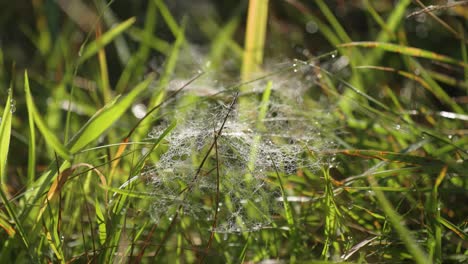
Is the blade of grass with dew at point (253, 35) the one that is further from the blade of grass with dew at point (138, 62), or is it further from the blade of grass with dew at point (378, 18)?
the blade of grass with dew at point (138, 62)

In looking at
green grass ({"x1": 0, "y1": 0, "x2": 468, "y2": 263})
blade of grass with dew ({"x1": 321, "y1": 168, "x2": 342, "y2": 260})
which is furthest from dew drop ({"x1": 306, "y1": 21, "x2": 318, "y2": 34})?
blade of grass with dew ({"x1": 321, "y1": 168, "x2": 342, "y2": 260})

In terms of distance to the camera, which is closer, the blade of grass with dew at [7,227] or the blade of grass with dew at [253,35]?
the blade of grass with dew at [7,227]

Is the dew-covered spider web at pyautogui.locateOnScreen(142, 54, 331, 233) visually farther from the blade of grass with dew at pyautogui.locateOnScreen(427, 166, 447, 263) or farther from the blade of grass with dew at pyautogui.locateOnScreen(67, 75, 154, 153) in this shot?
the blade of grass with dew at pyautogui.locateOnScreen(427, 166, 447, 263)

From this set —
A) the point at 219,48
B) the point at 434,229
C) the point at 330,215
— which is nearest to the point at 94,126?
the point at 330,215

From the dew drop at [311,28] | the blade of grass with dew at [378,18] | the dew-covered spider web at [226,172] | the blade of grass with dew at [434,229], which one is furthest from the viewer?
the dew drop at [311,28]

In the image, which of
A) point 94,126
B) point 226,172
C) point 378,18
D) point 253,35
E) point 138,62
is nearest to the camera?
point 94,126

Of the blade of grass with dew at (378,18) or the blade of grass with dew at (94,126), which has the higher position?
the blade of grass with dew at (378,18)

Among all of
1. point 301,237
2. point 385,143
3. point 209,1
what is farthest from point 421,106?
point 209,1

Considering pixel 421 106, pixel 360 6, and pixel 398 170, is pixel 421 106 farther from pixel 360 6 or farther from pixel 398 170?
pixel 360 6

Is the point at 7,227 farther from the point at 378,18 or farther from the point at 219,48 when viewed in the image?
the point at 219,48

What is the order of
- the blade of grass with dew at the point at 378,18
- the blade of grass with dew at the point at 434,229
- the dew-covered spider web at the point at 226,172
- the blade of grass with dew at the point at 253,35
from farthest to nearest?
1. the blade of grass with dew at the point at 253,35
2. the blade of grass with dew at the point at 378,18
3. the dew-covered spider web at the point at 226,172
4. the blade of grass with dew at the point at 434,229

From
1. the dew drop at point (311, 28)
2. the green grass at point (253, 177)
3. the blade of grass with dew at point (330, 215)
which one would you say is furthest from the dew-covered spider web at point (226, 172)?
the dew drop at point (311, 28)
